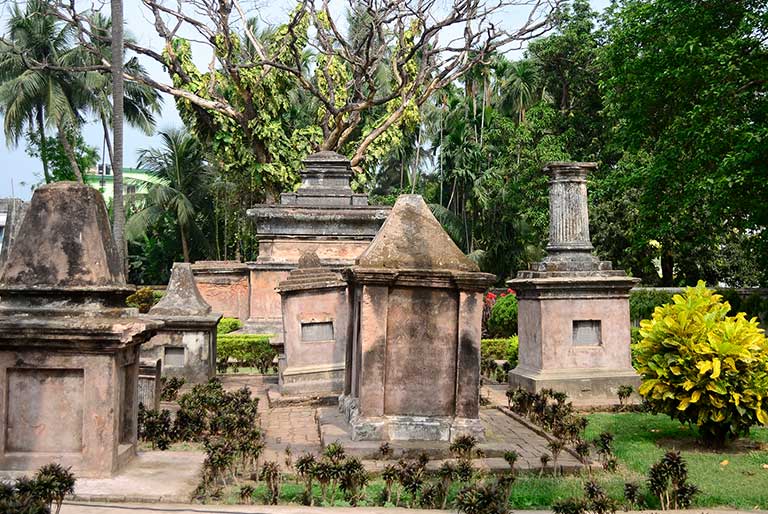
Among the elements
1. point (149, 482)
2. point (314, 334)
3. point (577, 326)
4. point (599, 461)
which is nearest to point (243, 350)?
point (314, 334)

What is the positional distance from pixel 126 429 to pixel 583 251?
26.0 feet

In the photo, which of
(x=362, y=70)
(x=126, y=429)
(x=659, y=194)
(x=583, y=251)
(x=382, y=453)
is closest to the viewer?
(x=126, y=429)

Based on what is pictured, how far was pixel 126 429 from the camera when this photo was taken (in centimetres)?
640

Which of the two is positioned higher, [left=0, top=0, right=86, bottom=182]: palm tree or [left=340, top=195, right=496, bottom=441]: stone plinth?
[left=0, top=0, right=86, bottom=182]: palm tree

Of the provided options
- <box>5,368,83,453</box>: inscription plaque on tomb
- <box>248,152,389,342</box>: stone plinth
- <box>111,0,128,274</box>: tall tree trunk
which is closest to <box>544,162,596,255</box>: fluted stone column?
<box>248,152,389,342</box>: stone plinth

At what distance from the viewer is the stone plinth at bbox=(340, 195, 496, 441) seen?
792 centimetres

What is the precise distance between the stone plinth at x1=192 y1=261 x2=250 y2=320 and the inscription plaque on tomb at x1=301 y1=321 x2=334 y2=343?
10.6 m

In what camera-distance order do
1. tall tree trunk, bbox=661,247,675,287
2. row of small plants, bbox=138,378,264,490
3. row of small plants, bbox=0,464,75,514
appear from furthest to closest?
1. tall tree trunk, bbox=661,247,675,287
2. row of small plants, bbox=138,378,264,490
3. row of small plants, bbox=0,464,75,514

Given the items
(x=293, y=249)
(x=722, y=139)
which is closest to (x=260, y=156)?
(x=293, y=249)

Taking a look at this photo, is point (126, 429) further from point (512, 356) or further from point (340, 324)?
point (512, 356)

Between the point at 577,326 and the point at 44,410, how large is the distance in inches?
317

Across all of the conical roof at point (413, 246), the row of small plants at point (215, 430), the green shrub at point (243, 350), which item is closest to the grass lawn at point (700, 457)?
the conical roof at point (413, 246)

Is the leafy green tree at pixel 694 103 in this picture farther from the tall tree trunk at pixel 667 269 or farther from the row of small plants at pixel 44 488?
the row of small plants at pixel 44 488

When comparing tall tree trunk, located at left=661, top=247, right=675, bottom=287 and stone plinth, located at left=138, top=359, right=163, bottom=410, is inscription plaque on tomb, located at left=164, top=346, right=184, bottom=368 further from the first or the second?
tall tree trunk, located at left=661, top=247, right=675, bottom=287
